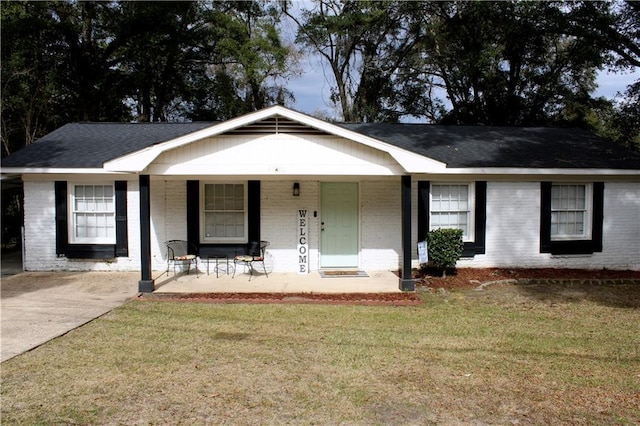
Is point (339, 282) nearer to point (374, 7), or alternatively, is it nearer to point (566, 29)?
point (566, 29)

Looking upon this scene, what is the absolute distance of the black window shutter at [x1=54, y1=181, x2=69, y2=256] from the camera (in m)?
10.9

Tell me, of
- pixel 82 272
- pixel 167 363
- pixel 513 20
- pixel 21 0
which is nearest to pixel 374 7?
pixel 513 20

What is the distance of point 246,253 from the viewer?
35.5 feet

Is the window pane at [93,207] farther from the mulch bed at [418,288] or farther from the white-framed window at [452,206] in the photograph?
the white-framed window at [452,206]

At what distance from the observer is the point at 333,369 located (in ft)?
16.8

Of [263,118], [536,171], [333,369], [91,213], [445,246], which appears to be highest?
[263,118]

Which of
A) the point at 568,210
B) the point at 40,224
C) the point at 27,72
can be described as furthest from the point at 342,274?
the point at 27,72

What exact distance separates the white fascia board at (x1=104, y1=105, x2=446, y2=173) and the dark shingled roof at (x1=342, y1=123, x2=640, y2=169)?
66.7 inches

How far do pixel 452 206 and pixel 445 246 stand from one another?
1.45m

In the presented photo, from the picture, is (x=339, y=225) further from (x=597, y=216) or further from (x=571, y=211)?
(x=597, y=216)

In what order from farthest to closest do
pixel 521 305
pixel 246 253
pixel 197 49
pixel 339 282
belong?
pixel 197 49, pixel 246 253, pixel 339 282, pixel 521 305

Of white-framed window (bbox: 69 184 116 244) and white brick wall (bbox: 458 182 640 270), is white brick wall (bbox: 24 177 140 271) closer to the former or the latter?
white-framed window (bbox: 69 184 116 244)

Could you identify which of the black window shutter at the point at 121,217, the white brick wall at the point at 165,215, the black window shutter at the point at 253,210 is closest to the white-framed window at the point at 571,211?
the black window shutter at the point at 253,210

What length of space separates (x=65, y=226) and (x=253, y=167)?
5.48 meters
